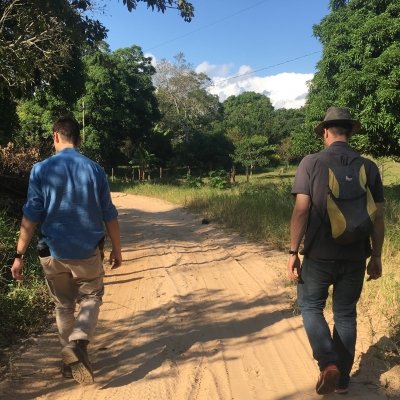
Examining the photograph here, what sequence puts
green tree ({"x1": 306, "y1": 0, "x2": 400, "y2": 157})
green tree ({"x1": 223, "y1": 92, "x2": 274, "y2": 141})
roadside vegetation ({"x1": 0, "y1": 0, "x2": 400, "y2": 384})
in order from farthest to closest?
green tree ({"x1": 223, "y1": 92, "x2": 274, "y2": 141}) < green tree ({"x1": 306, "y1": 0, "x2": 400, "y2": 157}) < roadside vegetation ({"x1": 0, "y1": 0, "x2": 400, "y2": 384})

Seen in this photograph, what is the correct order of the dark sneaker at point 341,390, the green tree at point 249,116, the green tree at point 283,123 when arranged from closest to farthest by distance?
the dark sneaker at point 341,390, the green tree at point 249,116, the green tree at point 283,123

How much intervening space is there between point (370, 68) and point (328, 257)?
1188cm

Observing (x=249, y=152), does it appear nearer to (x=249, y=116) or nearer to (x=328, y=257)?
(x=249, y=116)

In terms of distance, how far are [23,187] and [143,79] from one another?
2980 centimetres

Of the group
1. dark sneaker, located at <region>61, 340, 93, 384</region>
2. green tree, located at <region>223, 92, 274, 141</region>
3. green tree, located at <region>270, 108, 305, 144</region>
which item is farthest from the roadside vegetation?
green tree, located at <region>270, 108, 305, 144</region>

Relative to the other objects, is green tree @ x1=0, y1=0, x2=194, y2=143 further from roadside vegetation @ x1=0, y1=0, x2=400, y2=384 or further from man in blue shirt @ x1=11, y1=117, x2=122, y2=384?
man in blue shirt @ x1=11, y1=117, x2=122, y2=384

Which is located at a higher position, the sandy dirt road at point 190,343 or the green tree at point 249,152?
the green tree at point 249,152

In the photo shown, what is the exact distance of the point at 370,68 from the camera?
13.5 metres

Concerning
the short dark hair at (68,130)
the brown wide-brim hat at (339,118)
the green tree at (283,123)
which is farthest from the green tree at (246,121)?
the brown wide-brim hat at (339,118)

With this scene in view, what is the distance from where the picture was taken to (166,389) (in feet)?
11.3

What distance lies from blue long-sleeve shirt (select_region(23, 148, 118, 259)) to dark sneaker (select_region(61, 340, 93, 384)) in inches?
24.0

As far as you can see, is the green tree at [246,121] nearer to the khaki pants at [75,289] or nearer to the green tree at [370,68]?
the green tree at [370,68]

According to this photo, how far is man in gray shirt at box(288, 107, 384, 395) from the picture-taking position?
3.09 meters

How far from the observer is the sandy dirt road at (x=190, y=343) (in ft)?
11.2
